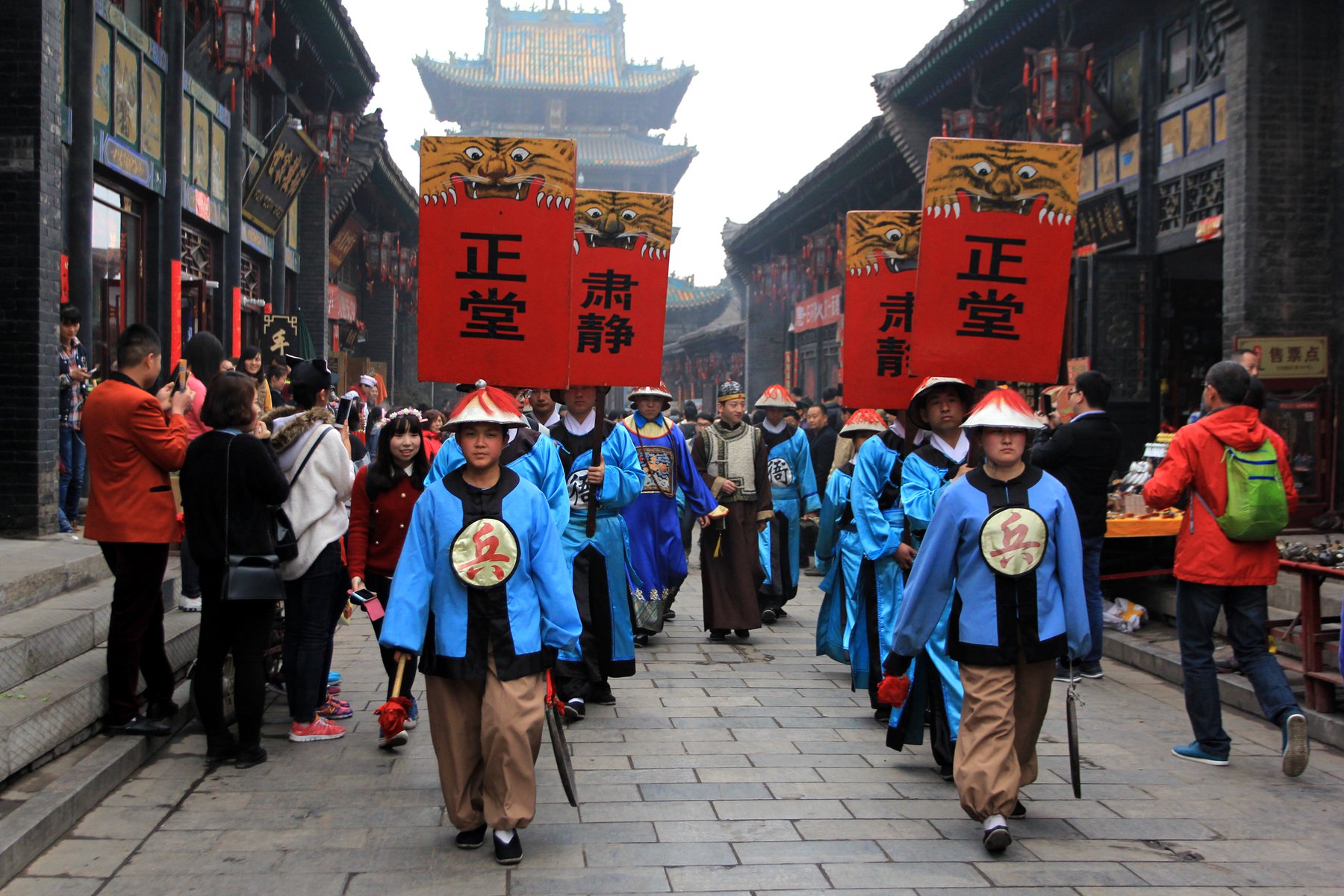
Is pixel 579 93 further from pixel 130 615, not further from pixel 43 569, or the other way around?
pixel 130 615

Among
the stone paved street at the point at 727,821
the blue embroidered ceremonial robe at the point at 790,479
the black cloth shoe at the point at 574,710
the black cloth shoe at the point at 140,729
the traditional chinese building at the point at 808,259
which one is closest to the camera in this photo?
the stone paved street at the point at 727,821

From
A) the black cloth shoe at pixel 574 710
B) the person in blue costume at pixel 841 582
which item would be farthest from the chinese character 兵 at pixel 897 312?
the black cloth shoe at pixel 574 710

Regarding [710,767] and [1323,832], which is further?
[710,767]

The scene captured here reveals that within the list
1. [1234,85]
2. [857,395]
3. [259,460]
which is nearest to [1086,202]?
[1234,85]

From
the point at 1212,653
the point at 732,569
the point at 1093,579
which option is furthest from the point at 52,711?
the point at 1093,579

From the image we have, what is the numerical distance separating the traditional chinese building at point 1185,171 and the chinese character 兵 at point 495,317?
728 centimetres

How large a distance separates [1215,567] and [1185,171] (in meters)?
7.75

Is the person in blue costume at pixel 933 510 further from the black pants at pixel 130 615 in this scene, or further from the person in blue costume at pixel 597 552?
the black pants at pixel 130 615

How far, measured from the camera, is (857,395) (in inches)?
264

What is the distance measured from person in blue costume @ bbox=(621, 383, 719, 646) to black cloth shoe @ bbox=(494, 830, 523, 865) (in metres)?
3.84

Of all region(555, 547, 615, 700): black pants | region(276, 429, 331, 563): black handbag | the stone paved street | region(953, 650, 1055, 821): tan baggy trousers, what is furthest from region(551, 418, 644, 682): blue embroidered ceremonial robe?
region(953, 650, 1055, 821): tan baggy trousers

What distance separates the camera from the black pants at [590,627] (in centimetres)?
635

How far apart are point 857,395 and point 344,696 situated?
3.20m

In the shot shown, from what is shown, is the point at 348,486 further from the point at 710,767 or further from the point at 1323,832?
the point at 1323,832
